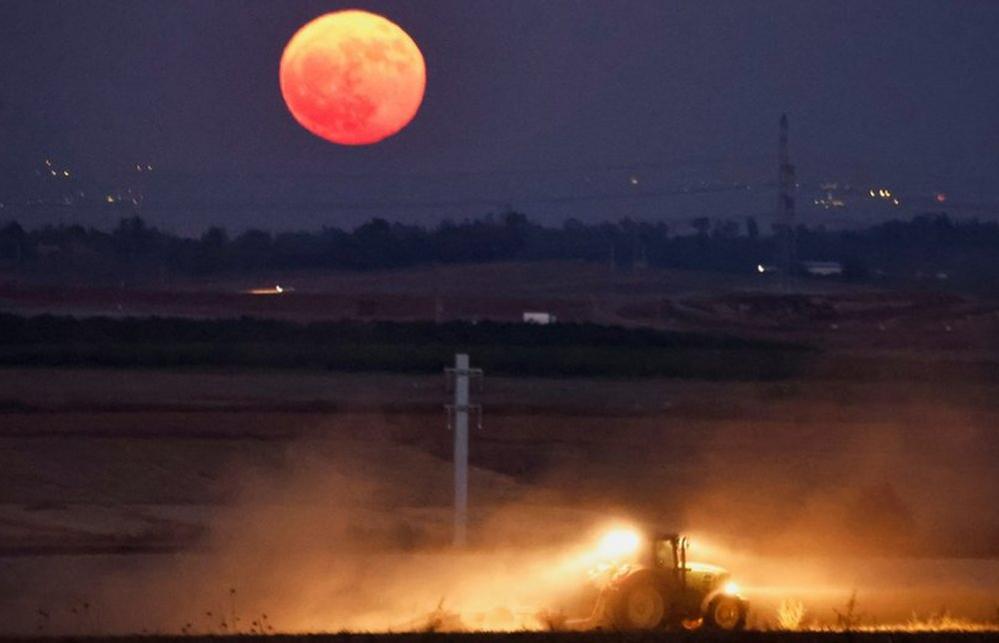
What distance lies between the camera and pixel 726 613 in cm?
1223

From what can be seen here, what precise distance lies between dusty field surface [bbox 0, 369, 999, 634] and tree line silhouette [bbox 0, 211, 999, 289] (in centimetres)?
3347

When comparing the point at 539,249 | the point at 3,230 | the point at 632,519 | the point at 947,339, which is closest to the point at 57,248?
the point at 3,230

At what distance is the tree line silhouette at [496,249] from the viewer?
228 ft

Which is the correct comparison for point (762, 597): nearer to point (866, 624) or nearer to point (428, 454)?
point (866, 624)

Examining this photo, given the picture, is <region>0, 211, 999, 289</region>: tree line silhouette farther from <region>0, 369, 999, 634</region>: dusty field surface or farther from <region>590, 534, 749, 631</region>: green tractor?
<region>590, 534, 749, 631</region>: green tractor

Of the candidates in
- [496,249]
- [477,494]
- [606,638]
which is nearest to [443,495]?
[477,494]

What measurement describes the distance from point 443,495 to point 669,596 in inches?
370

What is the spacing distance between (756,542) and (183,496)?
826 cm

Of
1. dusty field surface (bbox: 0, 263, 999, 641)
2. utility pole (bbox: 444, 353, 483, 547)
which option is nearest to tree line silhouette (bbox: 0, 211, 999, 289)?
dusty field surface (bbox: 0, 263, 999, 641)

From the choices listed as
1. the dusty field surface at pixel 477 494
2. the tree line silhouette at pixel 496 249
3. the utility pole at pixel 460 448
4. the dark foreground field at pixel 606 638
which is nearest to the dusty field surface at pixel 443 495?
the dusty field surface at pixel 477 494

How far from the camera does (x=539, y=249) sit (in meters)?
87.2

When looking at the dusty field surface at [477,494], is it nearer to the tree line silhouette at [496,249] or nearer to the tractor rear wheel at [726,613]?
the tractor rear wheel at [726,613]

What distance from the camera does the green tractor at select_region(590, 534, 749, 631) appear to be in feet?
39.2

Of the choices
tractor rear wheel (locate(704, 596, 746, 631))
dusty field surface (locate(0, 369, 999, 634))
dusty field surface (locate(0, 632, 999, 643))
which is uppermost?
dusty field surface (locate(0, 632, 999, 643))
